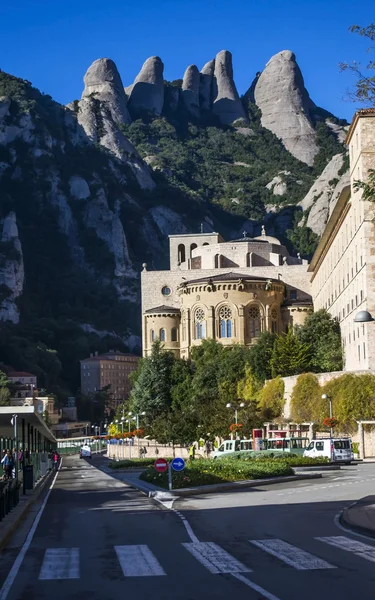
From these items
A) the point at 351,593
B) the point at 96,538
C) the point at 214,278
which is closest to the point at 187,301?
the point at 214,278

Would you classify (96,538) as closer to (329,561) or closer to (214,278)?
(329,561)

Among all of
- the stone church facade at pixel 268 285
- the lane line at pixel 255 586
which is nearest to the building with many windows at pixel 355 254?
the stone church facade at pixel 268 285

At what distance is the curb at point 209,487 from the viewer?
29.0 m

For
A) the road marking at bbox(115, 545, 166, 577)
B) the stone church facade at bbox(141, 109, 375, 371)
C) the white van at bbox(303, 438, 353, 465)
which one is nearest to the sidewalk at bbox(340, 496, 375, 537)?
the road marking at bbox(115, 545, 166, 577)

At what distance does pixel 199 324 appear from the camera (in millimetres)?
107875

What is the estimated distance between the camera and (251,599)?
11.2 m

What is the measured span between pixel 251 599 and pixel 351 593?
4.23 feet

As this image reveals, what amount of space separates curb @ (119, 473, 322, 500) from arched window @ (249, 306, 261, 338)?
6932 centimetres

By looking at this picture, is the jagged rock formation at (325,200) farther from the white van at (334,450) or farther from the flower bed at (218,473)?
the flower bed at (218,473)

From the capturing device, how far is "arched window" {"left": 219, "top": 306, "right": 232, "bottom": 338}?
10594cm

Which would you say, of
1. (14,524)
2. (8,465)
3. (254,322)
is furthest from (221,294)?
(14,524)

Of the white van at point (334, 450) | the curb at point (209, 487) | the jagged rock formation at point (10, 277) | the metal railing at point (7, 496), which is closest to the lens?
the metal railing at point (7, 496)

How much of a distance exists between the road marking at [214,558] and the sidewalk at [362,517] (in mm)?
3066

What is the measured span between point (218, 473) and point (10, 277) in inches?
6518
